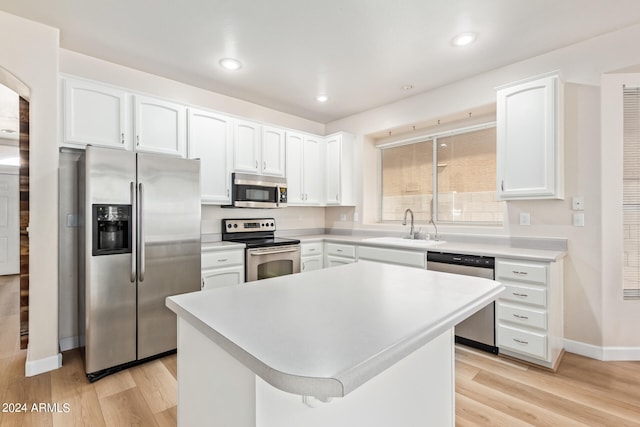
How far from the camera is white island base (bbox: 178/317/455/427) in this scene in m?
0.76

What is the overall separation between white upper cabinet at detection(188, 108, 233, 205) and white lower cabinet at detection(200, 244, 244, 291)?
1.94 feet

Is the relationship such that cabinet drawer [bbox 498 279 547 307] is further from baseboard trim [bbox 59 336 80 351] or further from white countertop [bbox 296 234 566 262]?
baseboard trim [bbox 59 336 80 351]

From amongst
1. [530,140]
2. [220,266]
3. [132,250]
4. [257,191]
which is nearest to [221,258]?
[220,266]

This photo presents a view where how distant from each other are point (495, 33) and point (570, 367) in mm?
2724

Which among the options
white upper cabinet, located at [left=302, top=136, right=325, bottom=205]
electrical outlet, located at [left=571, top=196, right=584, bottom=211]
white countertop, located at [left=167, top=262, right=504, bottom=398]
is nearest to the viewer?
white countertop, located at [left=167, top=262, right=504, bottom=398]

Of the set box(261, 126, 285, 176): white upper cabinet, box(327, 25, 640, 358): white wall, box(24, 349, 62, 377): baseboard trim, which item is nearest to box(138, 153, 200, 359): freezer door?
box(24, 349, 62, 377): baseboard trim

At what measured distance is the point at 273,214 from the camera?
4277 millimetres

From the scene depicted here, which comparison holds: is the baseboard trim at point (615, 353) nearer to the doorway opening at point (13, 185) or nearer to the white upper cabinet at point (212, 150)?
the white upper cabinet at point (212, 150)

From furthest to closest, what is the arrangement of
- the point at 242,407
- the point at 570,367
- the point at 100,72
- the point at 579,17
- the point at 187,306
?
the point at 100,72, the point at 570,367, the point at 579,17, the point at 187,306, the point at 242,407

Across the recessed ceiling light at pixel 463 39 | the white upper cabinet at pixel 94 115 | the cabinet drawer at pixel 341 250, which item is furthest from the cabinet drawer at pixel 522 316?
the white upper cabinet at pixel 94 115

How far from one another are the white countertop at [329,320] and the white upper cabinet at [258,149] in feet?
7.80

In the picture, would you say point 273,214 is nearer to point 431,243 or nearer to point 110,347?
point 431,243

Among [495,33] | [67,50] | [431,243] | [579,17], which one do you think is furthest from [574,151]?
[67,50]

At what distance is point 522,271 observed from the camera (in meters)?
2.47
